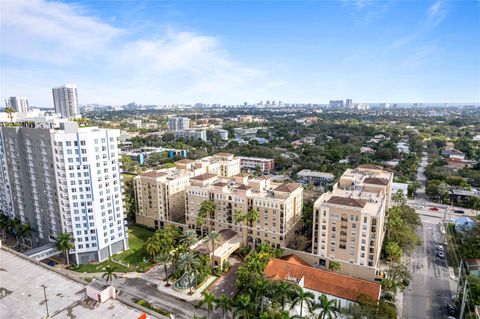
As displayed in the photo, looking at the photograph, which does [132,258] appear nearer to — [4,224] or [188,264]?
[188,264]

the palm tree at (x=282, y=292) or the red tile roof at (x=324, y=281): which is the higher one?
the palm tree at (x=282, y=292)

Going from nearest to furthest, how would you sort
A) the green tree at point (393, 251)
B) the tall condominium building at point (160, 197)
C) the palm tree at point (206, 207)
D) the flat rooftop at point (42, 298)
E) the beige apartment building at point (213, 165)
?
the flat rooftop at point (42, 298) → the green tree at point (393, 251) → the palm tree at point (206, 207) → the tall condominium building at point (160, 197) → the beige apartment building at point (213, 165)

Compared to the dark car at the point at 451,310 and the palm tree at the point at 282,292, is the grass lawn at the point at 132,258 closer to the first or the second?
the palm tree at the point at 282,292

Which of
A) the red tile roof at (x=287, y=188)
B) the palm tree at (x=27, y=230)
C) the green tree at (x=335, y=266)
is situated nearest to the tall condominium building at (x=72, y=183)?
the palm tree at (x=27, y=230)

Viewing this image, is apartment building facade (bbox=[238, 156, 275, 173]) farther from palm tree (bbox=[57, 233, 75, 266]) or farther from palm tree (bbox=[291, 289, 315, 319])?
palm tree (bbox=[291, 289, 315, 319])

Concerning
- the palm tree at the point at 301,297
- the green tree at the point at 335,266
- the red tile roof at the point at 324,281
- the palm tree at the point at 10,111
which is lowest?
the green tree at the point at 335,266

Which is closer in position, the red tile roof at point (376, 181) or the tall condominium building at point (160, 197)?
the red tile roof at point (376, 181)

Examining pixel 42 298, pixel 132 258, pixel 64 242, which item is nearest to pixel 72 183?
pixel 64 242
